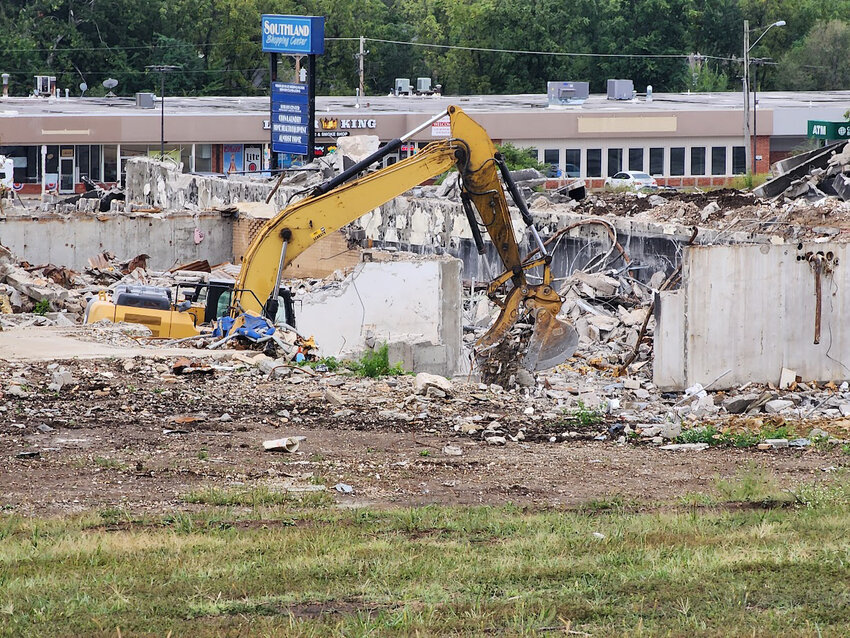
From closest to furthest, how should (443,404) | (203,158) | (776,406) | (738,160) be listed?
(443,404) → (776,406) → (203,158) → (738,160)

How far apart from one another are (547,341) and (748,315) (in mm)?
2793

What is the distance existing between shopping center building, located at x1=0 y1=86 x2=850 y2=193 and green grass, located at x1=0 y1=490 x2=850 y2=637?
50786mm

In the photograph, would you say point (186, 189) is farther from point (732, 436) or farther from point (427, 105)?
point (732, 436)

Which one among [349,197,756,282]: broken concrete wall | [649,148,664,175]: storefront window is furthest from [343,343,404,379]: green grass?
[649,148,664,175]: storefront window

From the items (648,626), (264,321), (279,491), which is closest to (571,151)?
(264,321)

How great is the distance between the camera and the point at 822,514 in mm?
9961

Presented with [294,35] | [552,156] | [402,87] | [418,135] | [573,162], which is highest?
[402,87]

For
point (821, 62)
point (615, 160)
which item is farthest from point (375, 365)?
point (821, 62)

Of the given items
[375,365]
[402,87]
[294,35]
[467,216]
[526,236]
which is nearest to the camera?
[375,365]

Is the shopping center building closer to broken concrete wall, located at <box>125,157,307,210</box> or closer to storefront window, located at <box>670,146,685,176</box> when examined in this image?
storefront window, located at <box>670,146,685,176</box>

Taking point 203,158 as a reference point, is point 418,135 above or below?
above

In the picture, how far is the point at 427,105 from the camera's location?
6694 centimetres

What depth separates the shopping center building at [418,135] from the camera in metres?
60.6

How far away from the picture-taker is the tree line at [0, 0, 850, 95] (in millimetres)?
84688
